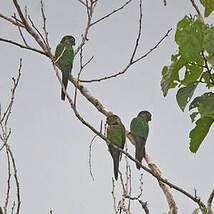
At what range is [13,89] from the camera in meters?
1.62

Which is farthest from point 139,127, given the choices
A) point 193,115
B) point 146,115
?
point 193,115

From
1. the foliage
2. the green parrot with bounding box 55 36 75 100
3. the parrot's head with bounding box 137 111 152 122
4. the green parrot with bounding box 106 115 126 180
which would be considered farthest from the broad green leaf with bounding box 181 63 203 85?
the green parrot with bounding box 55 36 75 100

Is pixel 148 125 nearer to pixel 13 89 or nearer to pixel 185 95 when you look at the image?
pixel 13 89

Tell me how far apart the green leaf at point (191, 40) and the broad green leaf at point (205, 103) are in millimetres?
119

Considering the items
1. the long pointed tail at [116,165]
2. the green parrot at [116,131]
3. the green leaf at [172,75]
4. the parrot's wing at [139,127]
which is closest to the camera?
the green leaf at [172,75]

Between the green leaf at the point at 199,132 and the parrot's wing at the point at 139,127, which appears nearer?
the green leaf at the point at 199,132

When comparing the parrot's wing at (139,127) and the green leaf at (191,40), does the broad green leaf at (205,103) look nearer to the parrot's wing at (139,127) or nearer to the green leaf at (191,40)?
the green leaf at (191,40)

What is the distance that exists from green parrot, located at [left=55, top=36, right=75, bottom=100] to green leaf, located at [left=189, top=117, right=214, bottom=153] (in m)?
2.06

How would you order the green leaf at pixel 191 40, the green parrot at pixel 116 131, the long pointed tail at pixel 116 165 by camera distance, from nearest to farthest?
the green leaf at pixel 191 40
the long pointed tail at pixel 116 165
the green parrot at pixel 116 131

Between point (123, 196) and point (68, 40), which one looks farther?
point (68, 40)

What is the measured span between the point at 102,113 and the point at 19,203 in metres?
1.21

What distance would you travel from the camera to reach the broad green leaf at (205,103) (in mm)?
835

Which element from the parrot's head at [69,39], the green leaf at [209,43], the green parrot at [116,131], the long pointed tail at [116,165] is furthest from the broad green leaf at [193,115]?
the parrot's head at [69,39]

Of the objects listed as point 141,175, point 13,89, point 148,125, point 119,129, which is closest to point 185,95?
point 13,89
